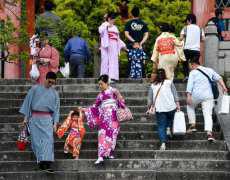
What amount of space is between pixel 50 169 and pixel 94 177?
795 mm

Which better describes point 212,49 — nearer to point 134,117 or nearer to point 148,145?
point 134,117

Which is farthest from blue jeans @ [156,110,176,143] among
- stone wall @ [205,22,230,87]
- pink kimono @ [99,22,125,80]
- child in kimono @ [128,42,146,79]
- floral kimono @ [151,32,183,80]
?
stone wall @ [205,22,230,87]

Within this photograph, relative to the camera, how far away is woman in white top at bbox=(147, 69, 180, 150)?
14672 mm

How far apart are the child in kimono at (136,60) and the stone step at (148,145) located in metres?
3.73

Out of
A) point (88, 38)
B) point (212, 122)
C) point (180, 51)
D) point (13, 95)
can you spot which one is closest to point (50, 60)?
point (13, 95)

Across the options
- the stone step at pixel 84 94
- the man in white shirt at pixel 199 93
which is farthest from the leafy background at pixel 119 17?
the man in white shirt at pixel 199 93

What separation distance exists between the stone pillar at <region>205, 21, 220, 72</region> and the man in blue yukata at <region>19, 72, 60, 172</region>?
5277 mm

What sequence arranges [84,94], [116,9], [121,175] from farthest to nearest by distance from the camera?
[116,9], [84,94], [121,175]

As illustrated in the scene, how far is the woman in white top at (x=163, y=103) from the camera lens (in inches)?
578

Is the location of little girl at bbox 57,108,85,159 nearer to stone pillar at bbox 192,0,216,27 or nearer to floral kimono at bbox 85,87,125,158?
floral kimono at bbox 85,87,125,158

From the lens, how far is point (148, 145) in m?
15.0

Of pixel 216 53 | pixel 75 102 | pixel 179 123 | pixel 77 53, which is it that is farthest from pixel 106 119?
pixel 216 53

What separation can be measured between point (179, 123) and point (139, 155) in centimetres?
94

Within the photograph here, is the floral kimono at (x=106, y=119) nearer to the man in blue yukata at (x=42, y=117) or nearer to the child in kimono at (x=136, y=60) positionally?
the man in blue yukata at (x=42, y=117)
